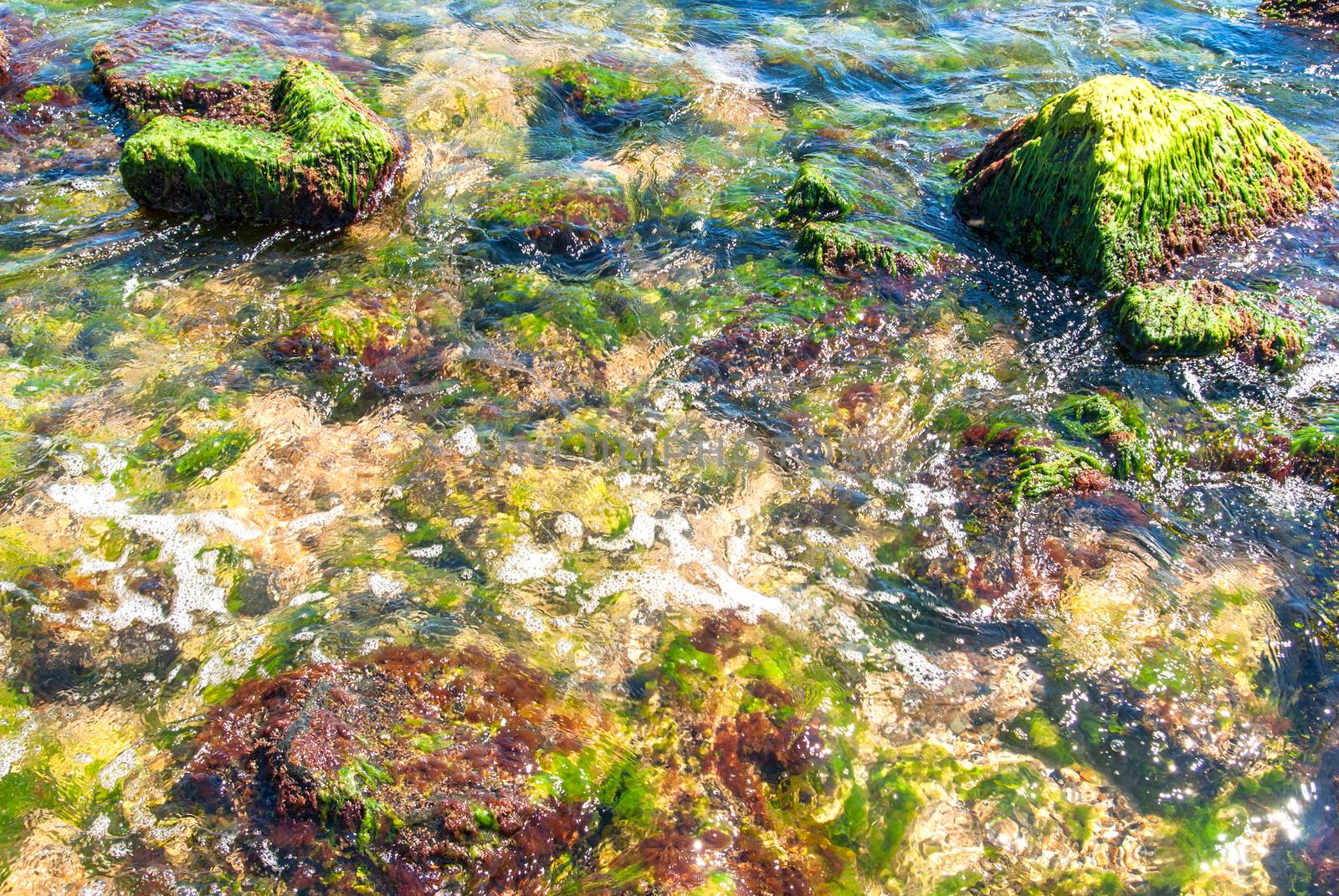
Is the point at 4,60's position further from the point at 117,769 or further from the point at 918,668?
the point at 918,668

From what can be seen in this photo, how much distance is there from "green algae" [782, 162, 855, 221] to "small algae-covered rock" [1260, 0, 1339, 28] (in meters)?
8.49

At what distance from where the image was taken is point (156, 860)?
3176mm

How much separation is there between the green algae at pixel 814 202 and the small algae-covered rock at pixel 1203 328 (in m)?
2.51

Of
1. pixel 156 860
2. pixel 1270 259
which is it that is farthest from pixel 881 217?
pixel 156 860

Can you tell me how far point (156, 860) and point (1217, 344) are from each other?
6.99 metres

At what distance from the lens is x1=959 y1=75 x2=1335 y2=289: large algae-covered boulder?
632cm

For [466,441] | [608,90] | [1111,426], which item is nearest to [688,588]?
[466,441]

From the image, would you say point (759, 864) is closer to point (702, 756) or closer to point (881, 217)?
point (702, 756)

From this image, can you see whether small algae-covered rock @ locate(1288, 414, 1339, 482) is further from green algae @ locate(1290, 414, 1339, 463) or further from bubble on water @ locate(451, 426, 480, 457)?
bubble on water @ locate(451, 426, 480, 457)

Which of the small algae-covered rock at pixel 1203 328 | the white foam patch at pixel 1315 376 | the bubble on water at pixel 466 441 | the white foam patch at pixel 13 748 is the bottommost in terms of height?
the white foam patch at pixel 13 748

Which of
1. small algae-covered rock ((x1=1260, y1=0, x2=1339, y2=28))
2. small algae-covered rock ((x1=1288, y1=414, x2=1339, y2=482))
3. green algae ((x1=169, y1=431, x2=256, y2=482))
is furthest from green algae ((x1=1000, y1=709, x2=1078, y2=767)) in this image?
small algae-covered rock ((x1=1260, y1=0, x2=1339, y2=28))

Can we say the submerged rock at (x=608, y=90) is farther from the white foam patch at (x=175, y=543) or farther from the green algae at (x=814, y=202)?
the white foam patch at (x=175, y=543)

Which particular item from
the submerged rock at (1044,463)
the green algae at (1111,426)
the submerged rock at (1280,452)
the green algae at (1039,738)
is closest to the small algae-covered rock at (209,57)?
the submerged rock at (1044,463)

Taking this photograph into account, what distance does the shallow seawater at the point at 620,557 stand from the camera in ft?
11.3
